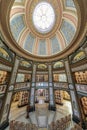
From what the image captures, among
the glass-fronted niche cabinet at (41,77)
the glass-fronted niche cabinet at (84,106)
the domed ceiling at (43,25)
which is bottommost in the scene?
the glass-fronted niche cabinet at (84,106)

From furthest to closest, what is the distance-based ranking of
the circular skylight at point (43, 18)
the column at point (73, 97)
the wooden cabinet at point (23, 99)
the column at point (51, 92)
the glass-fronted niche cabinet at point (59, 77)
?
the wooden cabinet at point (23, 99)
the column at point (51, 92)
the glass-fronted niche cabinet at point (59, 77)
the circular skylight at point (43, 18)
the column at point (73, 97)

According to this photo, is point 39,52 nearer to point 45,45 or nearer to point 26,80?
point 45,45

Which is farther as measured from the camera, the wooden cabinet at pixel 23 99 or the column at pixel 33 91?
the wooden cabinet at pixel 23 99

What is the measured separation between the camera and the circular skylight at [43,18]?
12781 mm

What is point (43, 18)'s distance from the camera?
13969 millimetres

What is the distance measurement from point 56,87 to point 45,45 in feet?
25.8

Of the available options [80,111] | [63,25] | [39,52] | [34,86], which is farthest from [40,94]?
[63,25]

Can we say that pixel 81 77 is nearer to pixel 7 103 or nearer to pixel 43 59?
pixel 43 59

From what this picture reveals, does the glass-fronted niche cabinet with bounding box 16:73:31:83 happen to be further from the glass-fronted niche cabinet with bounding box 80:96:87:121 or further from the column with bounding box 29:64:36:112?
the glass-fronted niche cabinet with bounding box 80:96:87:121

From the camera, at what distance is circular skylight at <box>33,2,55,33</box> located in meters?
12.8

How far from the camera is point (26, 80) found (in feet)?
44.4

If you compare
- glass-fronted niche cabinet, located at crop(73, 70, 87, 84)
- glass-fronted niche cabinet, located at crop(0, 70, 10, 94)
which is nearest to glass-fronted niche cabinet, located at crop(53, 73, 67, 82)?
glass-fronted niche cabinet, located at crop(73, 70, 87, 84)

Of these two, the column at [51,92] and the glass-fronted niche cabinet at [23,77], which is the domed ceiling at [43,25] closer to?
the column at [51,92]

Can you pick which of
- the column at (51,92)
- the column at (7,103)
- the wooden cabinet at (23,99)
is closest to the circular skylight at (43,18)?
the column at (51,92)
